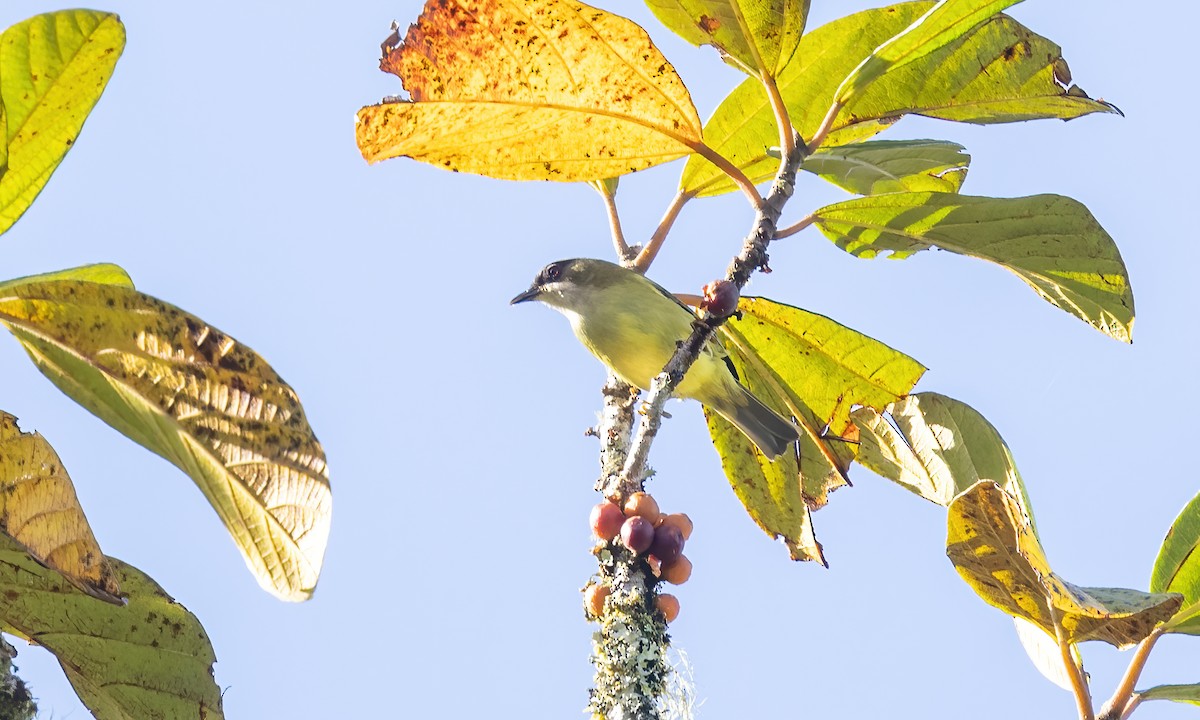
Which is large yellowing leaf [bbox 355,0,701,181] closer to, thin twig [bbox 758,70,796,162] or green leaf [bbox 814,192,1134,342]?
thin twig [bbox 758,70,796,162]

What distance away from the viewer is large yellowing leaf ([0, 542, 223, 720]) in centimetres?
216

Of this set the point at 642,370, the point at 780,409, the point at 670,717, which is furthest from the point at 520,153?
the point at 642,370

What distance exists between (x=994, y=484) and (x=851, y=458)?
2.58 ft

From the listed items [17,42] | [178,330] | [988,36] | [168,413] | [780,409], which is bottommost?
[168,413]

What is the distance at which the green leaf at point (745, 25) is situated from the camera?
2.57m

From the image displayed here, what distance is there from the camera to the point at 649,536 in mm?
2240

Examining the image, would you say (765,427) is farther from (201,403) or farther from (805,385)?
(201,403)

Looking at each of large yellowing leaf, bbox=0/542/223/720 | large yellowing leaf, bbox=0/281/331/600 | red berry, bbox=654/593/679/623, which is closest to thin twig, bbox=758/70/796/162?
red berry, bbox=654/593/679/623

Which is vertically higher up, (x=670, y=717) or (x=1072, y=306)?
(x=1072, y=306)

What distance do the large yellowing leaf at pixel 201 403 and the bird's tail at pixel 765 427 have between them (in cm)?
146

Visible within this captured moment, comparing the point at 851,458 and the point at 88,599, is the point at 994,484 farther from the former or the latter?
the point at 88,599

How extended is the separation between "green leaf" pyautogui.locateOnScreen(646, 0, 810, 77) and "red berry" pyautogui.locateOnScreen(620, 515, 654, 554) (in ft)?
3.39

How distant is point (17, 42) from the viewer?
2018 millimetres

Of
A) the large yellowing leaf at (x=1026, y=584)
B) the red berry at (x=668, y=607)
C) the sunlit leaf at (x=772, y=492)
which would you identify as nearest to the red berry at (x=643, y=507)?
the red berry at (x=668, y=607)
